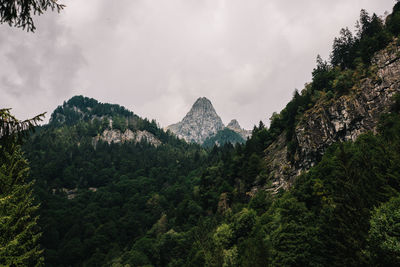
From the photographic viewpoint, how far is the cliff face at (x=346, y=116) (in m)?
56.3

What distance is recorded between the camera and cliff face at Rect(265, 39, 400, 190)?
56.3 meters

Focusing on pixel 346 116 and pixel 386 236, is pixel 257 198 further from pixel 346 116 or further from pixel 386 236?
pixel 386 236

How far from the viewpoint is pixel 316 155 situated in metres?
61.6

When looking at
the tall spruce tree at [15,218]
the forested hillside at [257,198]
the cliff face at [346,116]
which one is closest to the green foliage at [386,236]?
the forested hillside at [257,198]

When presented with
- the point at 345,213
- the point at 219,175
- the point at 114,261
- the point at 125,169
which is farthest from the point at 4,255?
the point at 125,169

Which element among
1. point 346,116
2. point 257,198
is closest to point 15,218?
point 257,198

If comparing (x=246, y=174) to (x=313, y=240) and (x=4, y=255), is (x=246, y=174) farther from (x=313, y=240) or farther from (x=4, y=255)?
(x=4, y=255)

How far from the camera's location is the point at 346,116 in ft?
196

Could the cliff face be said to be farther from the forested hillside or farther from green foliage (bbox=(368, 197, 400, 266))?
green foliage (bbox=(368, 197, 400, 266))

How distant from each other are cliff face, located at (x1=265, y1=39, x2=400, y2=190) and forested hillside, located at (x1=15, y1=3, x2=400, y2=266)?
67 cm

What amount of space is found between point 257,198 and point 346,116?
A: 1111 inches

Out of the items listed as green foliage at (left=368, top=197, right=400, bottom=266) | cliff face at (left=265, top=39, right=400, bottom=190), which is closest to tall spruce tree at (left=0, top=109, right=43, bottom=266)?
green foliage at (left=368, top=197, right=400, bottom=266)

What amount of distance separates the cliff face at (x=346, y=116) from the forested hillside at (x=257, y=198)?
0.67 m

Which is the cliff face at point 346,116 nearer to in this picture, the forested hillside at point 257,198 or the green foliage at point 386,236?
the forested hillside at point 257,198
